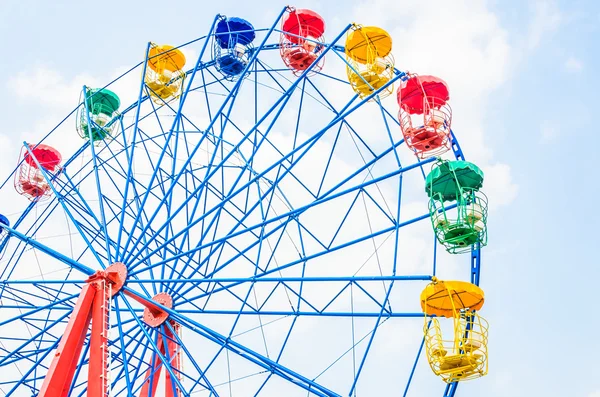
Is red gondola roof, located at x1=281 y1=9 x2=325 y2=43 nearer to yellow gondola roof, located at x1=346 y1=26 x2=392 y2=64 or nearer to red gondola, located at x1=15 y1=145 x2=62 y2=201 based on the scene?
yellow gondola roof, located at x1=346 y1=26 x2=392 y2=64

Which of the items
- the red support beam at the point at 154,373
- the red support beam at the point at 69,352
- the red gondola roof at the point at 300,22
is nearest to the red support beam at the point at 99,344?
the red support beam at the point at 69,352

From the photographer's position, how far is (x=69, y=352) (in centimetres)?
1239

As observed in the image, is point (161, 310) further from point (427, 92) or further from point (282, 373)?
point (427, 92)

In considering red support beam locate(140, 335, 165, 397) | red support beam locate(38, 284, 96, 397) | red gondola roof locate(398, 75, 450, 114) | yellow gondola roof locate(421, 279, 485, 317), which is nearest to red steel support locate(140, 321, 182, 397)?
red support beam locate(140, 335, 165, 397)

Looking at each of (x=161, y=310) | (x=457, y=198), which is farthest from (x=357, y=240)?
(x=161, y=310)

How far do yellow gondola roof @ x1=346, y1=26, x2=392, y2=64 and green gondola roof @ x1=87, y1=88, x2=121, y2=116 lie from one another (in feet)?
22.9

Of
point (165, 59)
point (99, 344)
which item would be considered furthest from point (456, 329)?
point (165, 59)

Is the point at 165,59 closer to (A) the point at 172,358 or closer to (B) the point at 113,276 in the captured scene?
(B) the point at 113,276

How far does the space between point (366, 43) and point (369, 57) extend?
299 mm

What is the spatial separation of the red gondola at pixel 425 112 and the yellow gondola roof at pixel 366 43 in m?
1.42

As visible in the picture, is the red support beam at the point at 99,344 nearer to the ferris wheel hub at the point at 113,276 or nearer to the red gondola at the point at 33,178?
the ferris wheel hub at the point at 113,276

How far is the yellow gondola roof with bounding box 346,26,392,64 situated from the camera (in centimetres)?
1533

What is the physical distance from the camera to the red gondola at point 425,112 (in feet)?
44.6

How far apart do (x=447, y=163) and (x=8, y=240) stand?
1140 cm
